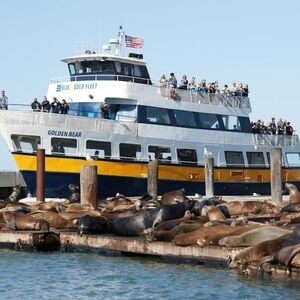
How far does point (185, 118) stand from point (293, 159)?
6385 millimetres

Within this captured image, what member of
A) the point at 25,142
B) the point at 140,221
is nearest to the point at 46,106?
the point at 25,142

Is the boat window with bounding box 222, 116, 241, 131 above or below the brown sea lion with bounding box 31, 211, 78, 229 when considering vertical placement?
above

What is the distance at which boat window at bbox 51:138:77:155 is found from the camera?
2542 cm

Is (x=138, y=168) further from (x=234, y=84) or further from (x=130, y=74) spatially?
(x=234, y=84)

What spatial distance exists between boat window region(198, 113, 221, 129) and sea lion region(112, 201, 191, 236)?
44.9ft

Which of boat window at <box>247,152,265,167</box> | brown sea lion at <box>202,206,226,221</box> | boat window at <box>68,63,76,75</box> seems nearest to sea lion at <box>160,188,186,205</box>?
brown sea lion at <box>202,206,226,221</box>

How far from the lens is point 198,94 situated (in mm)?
28859

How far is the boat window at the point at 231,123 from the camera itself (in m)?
29.5

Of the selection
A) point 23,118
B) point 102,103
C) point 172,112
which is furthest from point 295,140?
point 23,118

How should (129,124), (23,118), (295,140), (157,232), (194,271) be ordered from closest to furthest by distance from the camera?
(194,271) < (157,232) < (23,118) < (129,124) < (295,140)

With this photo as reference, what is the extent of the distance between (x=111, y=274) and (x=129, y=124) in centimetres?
1436

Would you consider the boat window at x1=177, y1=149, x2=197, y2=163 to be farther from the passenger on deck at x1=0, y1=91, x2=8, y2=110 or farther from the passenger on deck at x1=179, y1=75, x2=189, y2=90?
the passenger on deck at x1=0, y1=91, x2=8, y2=110

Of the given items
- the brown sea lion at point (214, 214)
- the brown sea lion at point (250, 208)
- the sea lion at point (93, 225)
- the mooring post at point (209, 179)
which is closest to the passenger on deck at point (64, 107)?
the mooring post at point (209, 179)

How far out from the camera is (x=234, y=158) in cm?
2947
